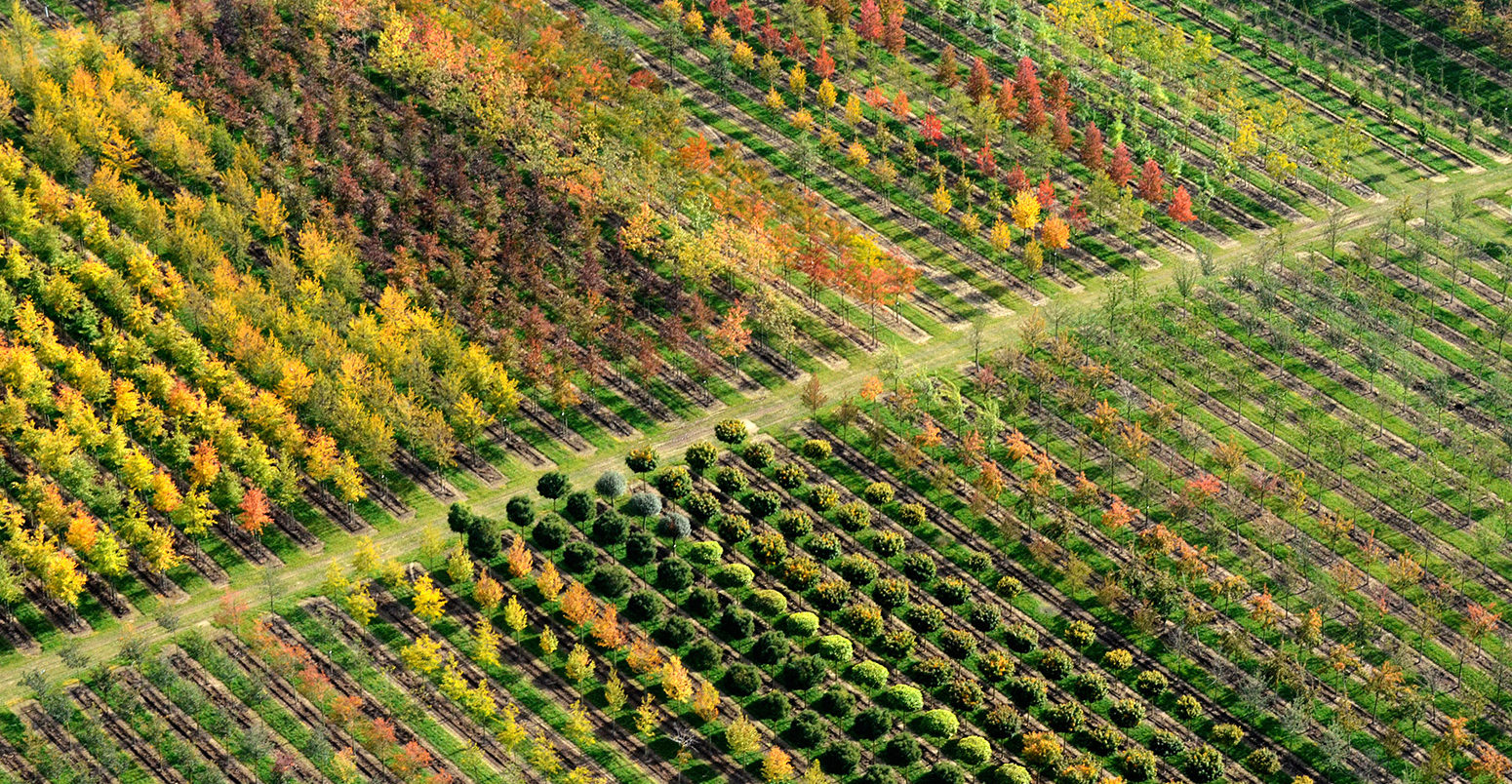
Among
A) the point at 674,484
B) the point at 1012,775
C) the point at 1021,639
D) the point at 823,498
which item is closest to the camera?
the point at 1012,775

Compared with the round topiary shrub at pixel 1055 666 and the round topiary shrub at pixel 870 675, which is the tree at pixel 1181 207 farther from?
the round topiary shrub at pixel 870 675

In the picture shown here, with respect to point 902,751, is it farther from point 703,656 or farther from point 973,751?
point 703,656

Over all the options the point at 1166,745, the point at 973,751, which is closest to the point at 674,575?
the point at 973,751

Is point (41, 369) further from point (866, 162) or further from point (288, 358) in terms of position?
point (866, 162)

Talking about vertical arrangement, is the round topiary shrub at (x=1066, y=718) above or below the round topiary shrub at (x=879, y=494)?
below

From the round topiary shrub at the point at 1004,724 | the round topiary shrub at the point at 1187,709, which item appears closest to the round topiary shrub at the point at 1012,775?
the round topiary shrub at the point at 1004,724

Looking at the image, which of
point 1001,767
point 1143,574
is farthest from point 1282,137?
point 1001,767
